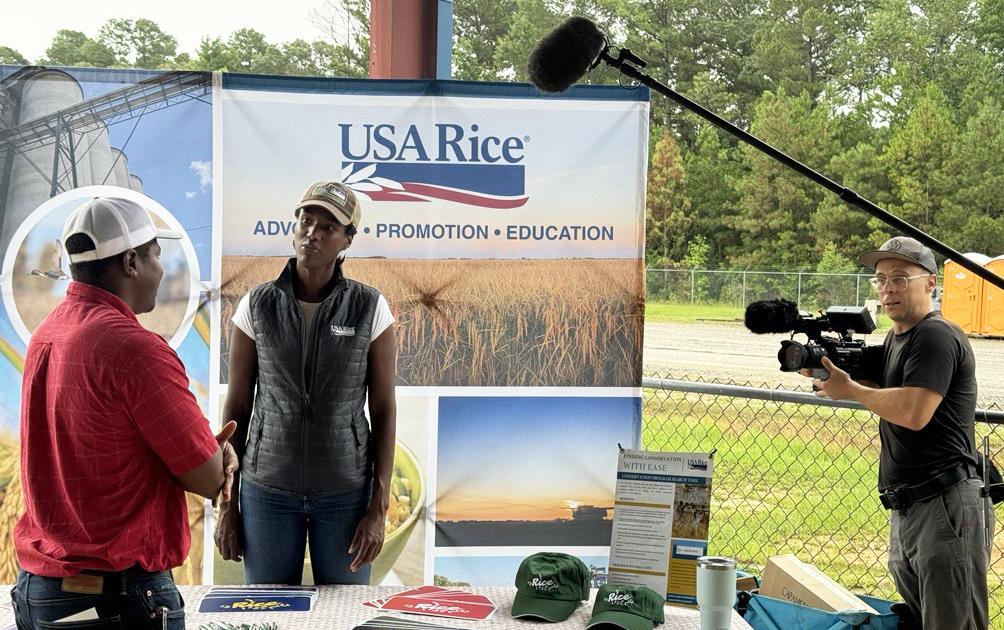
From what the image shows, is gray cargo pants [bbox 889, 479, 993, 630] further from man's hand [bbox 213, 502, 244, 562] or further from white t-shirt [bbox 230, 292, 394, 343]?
man's hand [bbox 213, 502, 244, 562]

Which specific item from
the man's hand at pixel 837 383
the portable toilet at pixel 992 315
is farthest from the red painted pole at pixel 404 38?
the portable toilet at pixel 992 315

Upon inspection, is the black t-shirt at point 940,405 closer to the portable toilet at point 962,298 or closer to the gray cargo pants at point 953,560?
the gray cargo pants at point 953,560

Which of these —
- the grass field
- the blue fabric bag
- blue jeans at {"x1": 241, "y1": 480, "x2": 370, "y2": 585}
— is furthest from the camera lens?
the grass field

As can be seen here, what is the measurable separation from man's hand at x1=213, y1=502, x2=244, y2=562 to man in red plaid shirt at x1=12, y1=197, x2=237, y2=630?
78 cm

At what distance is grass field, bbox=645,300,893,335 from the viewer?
16078 mm

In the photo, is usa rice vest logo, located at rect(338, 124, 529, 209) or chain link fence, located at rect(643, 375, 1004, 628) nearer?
usa rice vest logo, located at rect(338, 124, 529, 209)

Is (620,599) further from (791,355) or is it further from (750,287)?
(750,287)

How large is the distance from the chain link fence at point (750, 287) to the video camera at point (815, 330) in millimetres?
13632

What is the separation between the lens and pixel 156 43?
1738 centimetres

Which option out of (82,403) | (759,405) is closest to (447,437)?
(82,403)

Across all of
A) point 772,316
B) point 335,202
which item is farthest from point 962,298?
point 335,202

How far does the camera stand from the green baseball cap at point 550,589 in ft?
5.94

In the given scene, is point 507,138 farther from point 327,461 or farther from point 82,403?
point 82,403

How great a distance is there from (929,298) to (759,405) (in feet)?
30.3
